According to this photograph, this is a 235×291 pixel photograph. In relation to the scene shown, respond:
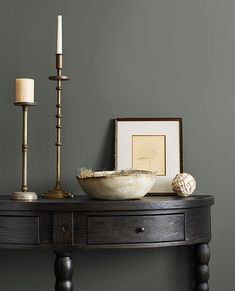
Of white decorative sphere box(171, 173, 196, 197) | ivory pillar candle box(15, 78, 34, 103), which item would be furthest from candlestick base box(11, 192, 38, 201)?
white decorative sphere box(171, 173, 196, 197)

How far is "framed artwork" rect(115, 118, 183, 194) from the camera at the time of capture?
2529mm

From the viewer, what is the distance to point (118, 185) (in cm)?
219

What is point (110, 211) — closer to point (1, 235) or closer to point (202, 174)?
point (1, 235)

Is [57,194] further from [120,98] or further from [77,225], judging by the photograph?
[120,98]

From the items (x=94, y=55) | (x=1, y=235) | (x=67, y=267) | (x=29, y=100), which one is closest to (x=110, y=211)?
(x=67, y=267)

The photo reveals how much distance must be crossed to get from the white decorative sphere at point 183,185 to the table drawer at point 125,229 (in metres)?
0.18

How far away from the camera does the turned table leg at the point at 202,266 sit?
2432mm

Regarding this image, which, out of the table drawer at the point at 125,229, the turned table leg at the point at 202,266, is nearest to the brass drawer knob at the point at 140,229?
the table drawer at the point at 125,229

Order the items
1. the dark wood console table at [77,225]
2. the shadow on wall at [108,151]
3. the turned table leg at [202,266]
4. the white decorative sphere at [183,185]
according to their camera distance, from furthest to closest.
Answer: the shadow on wall at [108,151], the turned table leg at [202,266], the white decorative sphere at [183,185], the dark wood console table at [77,225]

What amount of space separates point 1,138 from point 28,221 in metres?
0.56

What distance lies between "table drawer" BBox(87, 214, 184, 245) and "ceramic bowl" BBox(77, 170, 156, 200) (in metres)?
0.09

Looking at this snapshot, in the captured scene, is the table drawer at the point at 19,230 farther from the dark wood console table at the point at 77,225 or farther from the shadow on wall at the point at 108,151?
the shadow on wall at the point at 108,151

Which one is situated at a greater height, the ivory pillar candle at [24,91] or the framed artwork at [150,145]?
the ivory pillar candle at [24,91]

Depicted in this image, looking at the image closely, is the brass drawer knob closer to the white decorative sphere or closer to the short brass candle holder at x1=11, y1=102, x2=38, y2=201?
the white decorative sphere
